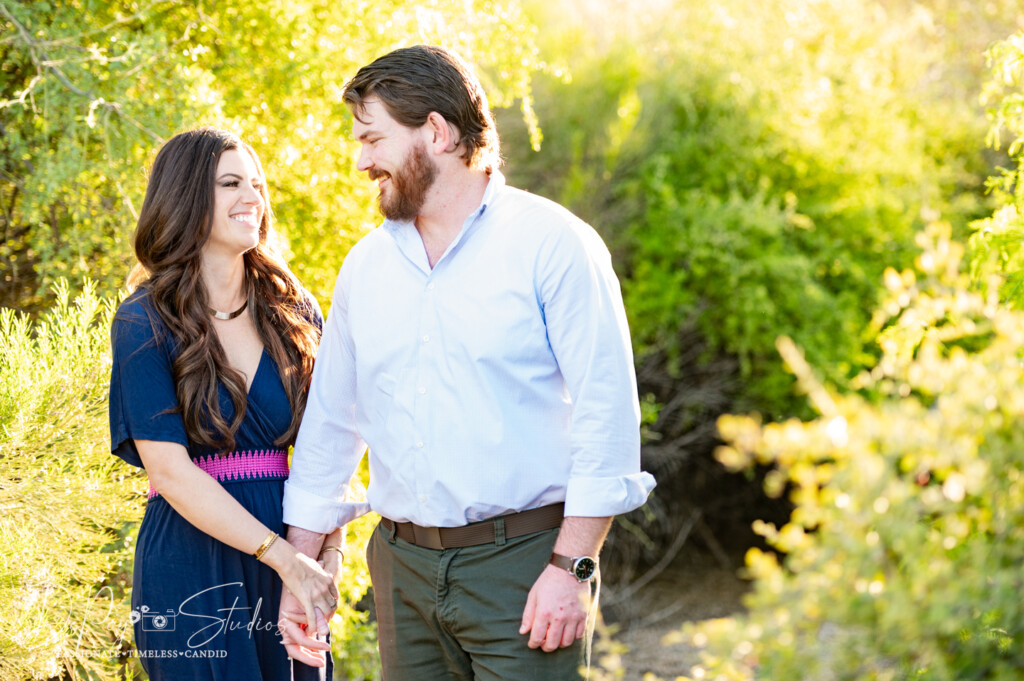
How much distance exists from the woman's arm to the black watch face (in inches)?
24.7

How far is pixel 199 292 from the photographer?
218 centimetres

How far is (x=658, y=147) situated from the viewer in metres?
7.27

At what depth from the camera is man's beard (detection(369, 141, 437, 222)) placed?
2074mm

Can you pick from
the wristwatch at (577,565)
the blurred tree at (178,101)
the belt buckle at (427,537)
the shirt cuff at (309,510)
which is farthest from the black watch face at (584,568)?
the blurred tree at (178,101)

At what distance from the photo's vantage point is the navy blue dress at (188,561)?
2.01 meters

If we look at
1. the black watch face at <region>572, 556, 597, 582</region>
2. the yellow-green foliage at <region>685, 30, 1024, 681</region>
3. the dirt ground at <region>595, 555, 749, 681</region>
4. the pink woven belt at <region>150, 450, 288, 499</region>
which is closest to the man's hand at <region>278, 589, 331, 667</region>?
the pink woven belt at <region>150, 450, 288, 499</region>

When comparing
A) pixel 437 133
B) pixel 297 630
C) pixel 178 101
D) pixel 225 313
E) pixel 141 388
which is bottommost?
pixel 297 630

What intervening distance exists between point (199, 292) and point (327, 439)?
0.46 m

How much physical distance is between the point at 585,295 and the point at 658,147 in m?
5.63

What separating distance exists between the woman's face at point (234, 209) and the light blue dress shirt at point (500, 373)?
1.11 ft

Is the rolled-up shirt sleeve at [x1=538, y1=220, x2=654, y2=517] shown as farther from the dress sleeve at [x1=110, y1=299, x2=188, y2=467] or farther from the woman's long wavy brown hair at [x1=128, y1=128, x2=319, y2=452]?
the dress sleeve at [x1=110, y1=299, x2=188, y2=467]

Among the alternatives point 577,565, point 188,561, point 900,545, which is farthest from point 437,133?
point 900,545

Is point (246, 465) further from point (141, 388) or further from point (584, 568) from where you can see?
point (584, 568)

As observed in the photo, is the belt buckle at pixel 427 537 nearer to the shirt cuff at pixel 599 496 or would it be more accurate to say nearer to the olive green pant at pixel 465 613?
the olive green pant at pixel 465 613
